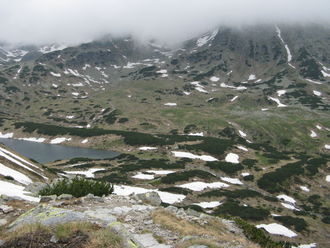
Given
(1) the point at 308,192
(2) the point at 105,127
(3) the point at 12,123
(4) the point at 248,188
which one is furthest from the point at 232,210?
(3) the point at 12,123

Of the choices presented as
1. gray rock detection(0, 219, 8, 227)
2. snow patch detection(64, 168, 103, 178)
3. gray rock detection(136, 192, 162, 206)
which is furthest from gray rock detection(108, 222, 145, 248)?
snow patch detection(64, 168, 103, 178)

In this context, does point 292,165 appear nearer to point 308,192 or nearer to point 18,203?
point 308,192

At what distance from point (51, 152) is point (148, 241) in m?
128

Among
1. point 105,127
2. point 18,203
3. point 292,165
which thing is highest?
point 18,203

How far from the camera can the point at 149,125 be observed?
568 ft

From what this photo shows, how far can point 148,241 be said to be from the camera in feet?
44.2

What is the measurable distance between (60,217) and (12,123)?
181 m

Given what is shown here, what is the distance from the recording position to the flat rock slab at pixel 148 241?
1290 centimetres

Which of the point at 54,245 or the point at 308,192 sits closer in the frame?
the point at 54,245

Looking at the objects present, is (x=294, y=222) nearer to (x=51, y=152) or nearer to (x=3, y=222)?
(x=3, y=222)

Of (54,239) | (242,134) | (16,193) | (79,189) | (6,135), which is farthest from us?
(6,135)

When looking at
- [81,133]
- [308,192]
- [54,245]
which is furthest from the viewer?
[81,133]

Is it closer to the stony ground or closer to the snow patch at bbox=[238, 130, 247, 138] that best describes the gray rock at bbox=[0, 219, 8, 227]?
the stony ground

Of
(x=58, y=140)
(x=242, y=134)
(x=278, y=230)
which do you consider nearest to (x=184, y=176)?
(x=278, y=230)
